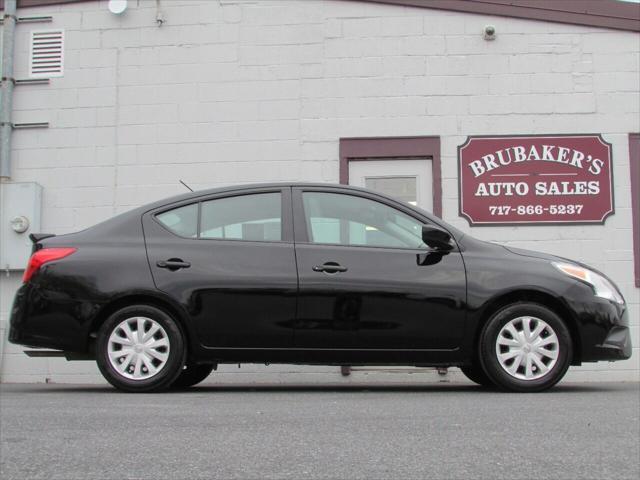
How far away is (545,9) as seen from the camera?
10.1 meters

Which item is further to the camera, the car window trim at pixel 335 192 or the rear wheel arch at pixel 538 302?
the car window trim at pixel 335 192

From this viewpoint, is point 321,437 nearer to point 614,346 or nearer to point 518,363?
point 518,363

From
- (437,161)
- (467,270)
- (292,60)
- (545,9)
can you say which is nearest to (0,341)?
(292,60)

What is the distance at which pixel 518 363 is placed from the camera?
228 inches

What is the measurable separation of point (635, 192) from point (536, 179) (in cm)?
112

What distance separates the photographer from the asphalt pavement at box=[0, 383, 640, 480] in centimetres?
346

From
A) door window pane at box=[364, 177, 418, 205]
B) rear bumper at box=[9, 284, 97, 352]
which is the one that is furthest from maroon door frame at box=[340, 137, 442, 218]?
rear bumper at box=[9, 284, 97, 352]

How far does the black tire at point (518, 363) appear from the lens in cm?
576

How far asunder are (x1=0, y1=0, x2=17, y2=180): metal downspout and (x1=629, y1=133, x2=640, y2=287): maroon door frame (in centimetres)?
727

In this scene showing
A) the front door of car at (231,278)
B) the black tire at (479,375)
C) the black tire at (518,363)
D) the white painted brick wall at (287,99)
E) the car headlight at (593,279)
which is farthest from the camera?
the white painted brick wall at (287,99)

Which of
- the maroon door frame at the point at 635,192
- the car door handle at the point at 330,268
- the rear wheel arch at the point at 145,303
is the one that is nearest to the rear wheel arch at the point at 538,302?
the car door handle at the point at 330,268

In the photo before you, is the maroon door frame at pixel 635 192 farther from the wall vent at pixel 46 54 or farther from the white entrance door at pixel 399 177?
the wall vent at pixel 46 54

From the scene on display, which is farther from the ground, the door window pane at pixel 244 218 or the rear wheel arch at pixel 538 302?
the door window pane at pixel 244 218

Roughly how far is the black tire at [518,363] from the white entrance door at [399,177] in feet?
13.9
